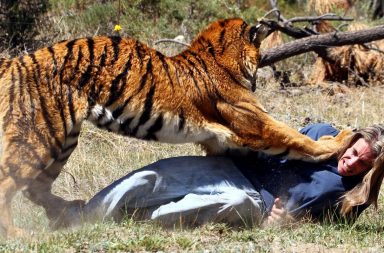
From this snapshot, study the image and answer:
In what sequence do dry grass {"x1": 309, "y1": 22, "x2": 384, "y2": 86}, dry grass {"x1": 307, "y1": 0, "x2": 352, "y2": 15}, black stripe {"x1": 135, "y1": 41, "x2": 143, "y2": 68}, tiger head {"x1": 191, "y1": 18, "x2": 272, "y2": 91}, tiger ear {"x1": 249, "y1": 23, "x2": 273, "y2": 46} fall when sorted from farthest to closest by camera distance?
1. dry grass {"x1": 307, "y1": 0, "x2": 352, "y2": 15}
2. dry grass {"x1": 309, "y1": 22, "x2": 384, "y2": 86}
3. tiger ear {"x1": 249, "y1": 23, "x2": 273, "y2": 46}
4. tiger head {"x1": 191, "y1": 18, "x2": 272, "y2": 91}
5. black stripe {"x1": 135, "y1": 41, "x2": 143, "y2": 68}

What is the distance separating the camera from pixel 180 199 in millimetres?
5008

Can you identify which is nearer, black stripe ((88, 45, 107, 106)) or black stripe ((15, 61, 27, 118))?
black stripe ((15, 61, 27, 118))

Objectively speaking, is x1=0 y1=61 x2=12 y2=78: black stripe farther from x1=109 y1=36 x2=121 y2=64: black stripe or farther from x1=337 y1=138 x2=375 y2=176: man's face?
x1=337 y1=138 x2=375 y2=176: man's face

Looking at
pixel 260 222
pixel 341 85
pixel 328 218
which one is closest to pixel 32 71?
pixel 260 222

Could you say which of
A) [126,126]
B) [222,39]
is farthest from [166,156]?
[126,126]

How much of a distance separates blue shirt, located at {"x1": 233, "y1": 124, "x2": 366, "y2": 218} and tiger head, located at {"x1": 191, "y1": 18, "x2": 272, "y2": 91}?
2.06ft

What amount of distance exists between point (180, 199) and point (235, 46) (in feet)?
4.05

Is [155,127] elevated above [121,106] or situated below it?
below

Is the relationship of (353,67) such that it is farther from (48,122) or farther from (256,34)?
(48,122)

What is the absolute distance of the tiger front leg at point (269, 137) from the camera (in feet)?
16.6

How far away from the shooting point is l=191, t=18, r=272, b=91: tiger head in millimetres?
5461

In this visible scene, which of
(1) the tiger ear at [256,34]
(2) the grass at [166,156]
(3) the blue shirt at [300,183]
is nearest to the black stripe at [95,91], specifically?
(2) the grass at [166,156]

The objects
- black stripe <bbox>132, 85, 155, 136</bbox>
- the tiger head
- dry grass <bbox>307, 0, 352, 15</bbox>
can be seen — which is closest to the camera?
black stripe <bbox>132, 85, 155, 136</bbox>

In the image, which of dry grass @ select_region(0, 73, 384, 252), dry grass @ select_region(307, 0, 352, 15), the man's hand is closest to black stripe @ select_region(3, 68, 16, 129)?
dry grass @ select_region(0, 73, 384, 252)
